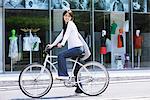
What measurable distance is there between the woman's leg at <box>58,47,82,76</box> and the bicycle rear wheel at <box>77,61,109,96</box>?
1.11 ft

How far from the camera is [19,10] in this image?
1750 centimetres

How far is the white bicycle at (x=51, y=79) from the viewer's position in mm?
9625

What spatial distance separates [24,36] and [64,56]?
8.17 meters

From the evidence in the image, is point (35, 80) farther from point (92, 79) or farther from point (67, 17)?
point (67, 17)

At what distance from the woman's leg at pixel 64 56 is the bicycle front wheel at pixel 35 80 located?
0.26 m

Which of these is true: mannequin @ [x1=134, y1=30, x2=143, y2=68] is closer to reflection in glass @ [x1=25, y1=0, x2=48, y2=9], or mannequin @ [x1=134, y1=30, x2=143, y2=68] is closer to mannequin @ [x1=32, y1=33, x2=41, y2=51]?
reflection in glass @ [x1=25, y1=0, x2=48, y2=9]

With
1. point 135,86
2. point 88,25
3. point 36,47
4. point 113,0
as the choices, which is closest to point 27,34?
point 36,47

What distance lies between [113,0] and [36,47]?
387 cm

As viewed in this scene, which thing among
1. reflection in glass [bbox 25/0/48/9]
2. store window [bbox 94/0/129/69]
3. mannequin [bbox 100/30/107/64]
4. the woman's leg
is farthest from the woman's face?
mannequin [bbox 100/30/107/64]

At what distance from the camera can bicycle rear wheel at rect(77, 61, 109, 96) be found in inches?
390

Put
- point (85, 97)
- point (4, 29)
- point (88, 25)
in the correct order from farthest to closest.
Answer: point (88, 25)
point (4, 29)
point (85, 97)

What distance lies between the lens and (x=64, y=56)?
9.71m

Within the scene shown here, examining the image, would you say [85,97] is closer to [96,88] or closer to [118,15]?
[96,88]

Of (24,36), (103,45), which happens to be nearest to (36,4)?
(24,36)
